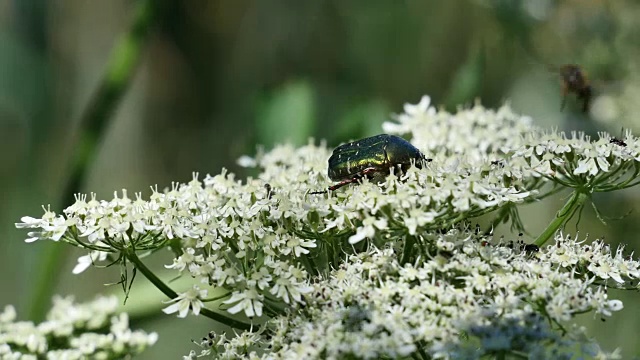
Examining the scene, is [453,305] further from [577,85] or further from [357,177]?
[577,85]

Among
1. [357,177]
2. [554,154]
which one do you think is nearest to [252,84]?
[357,177]

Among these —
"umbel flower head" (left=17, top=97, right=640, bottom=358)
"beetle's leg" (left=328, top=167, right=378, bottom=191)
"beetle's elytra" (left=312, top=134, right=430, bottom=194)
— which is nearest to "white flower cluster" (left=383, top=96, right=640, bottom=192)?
"umbel flower head" (left=17, top=97, right=640, bottom=358)

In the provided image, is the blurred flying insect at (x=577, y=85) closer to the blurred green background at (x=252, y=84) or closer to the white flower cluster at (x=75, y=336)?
the blurred green background at (x=252, y=84)

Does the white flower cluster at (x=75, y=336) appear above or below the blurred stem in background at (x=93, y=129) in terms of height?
below

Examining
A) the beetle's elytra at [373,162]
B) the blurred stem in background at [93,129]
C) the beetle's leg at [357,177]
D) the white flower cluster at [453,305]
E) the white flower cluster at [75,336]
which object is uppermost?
the blurred stem in background at [93,129]

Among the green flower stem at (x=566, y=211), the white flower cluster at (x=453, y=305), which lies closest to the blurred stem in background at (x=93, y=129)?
the white flower cluster at (x=453, y=305)

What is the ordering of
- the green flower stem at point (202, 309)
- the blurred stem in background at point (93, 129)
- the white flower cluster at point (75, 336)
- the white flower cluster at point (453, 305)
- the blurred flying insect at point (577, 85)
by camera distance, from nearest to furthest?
the white flower cluster at point (453, 305)
the green flower stem at point (202, 309)
the white flower cluster at point (75, 336)
the blurred stem in background at point (93, 129)
the blurred flying insect at point (577, 85)

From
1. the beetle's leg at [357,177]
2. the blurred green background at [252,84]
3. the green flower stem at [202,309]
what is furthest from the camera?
the blurred green background at [252,84]

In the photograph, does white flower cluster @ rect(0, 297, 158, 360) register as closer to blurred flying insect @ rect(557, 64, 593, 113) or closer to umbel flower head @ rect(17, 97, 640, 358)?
umbel flower head @ rect(17, 97, 640, 358)
